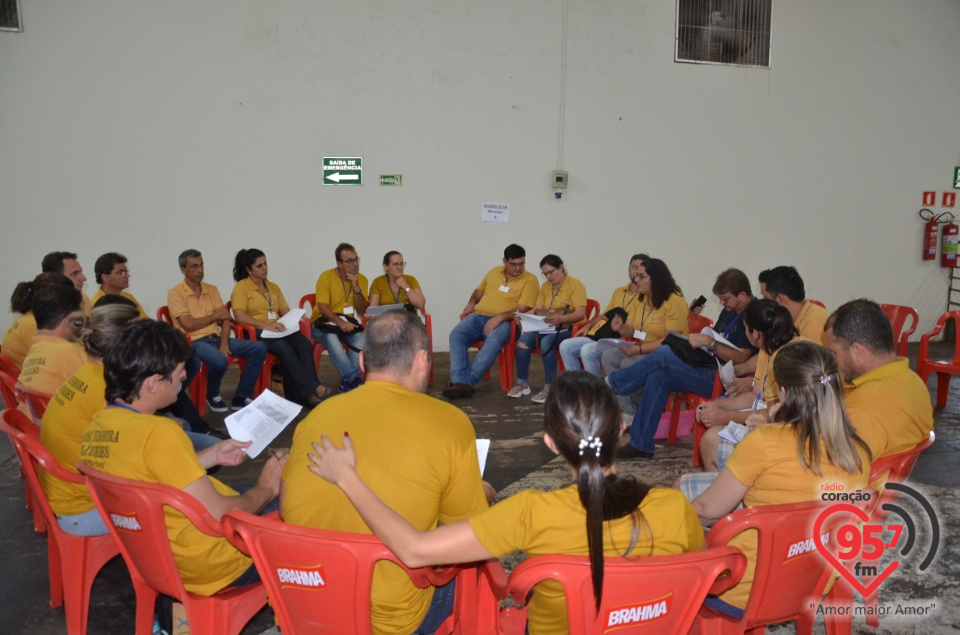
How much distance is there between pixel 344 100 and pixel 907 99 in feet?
20.1

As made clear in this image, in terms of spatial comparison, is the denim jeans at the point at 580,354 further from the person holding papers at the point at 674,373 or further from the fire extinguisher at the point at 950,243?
the fire extinguisher at the point at 950,243

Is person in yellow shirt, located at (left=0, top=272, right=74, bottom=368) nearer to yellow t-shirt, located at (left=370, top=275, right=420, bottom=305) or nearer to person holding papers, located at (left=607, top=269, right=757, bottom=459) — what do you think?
yellow t-shirt, located at (left=370, top=275, right=420, bottom=305)

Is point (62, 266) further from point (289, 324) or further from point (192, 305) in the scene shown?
point (289, 324)

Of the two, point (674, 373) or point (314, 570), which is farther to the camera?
point (674, 373)

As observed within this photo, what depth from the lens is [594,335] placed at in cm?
541

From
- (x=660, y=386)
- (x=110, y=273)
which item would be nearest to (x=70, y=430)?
(x=110, y=273)

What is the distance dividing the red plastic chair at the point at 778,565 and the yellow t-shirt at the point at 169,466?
1.34 meters

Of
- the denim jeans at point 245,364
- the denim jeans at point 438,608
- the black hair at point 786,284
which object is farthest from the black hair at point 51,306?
the black hair at point 786,284

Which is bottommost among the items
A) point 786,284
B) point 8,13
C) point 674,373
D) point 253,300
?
point 674,373

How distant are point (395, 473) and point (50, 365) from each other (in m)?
2.11

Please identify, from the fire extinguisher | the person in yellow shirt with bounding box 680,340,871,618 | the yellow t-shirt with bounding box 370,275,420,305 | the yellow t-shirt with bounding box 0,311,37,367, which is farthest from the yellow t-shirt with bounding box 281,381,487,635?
the fire extinguisher

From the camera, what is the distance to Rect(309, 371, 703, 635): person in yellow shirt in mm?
1555

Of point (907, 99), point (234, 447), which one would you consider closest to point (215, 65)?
point (234, 447)

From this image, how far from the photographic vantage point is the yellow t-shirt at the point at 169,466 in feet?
6.37
